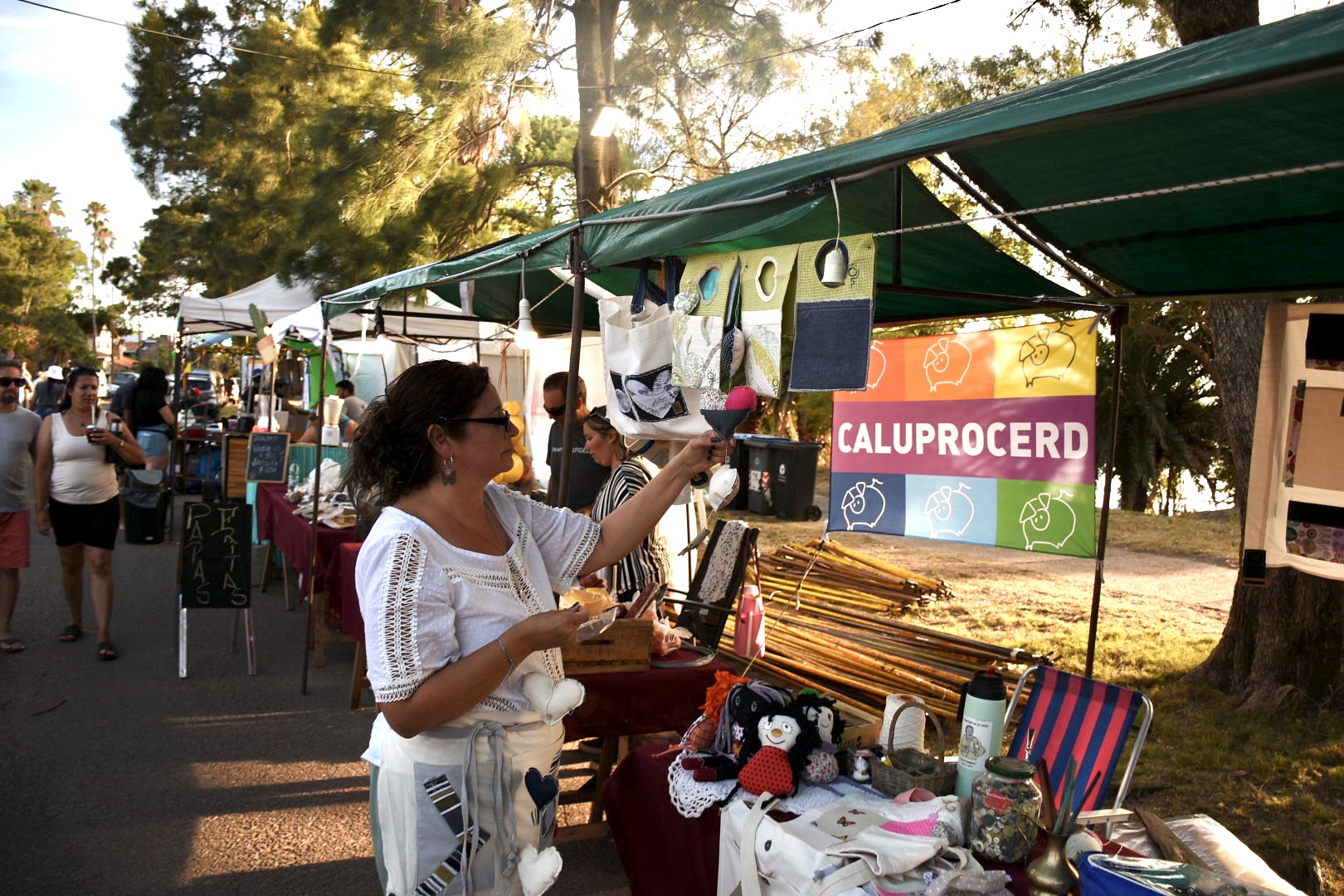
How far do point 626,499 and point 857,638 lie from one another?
2809mm

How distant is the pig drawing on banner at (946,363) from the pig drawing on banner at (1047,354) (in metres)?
0.33

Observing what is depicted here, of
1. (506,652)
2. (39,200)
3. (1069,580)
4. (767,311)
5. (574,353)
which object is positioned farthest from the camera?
(39,200)

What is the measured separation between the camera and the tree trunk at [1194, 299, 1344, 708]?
5184 millimetres

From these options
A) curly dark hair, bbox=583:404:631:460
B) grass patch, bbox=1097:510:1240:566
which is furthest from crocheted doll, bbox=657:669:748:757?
grass patch, bbox=1097:510:1240:566

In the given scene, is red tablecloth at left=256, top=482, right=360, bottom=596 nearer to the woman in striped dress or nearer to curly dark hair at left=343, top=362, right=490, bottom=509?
the woman in striped dress

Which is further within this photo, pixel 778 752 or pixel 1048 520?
pixel 1048 520

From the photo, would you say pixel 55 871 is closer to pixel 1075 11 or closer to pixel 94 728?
pixel 94 728

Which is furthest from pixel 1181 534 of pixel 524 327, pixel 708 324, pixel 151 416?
pixel 151 416

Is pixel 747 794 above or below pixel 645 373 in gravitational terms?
below

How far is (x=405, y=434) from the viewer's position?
6.83ft

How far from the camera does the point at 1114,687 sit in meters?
2.95

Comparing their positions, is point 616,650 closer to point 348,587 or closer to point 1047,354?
point 1047,354

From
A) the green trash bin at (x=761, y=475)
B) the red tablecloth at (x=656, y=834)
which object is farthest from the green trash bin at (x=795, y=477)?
the red tablecloth at (x=656, y=834)

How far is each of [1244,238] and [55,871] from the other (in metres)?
5.15
